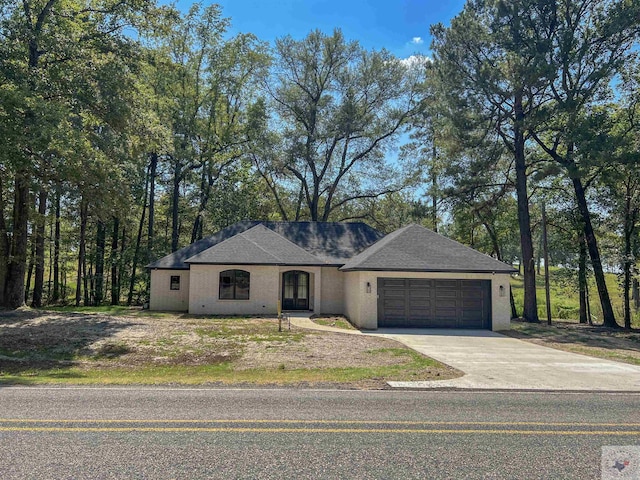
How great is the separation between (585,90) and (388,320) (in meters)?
15.8

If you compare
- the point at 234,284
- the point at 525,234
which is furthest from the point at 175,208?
the point at 525,234

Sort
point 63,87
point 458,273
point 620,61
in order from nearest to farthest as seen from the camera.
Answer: point 63,87, point 458,273, point 620,61

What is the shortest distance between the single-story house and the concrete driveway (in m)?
1.87

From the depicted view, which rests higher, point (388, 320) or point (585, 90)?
point (585, 90)

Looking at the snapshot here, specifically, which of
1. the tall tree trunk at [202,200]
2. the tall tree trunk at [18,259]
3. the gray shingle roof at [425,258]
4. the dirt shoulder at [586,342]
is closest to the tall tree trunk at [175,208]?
the tall tree trunk at [202,200]

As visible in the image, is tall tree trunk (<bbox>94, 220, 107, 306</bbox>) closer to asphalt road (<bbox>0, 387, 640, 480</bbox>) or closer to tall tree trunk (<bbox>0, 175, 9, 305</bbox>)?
tall tree trunk (<bbox>0, 175, 9, 305</bbox>)

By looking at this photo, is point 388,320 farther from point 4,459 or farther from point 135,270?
point 135,270

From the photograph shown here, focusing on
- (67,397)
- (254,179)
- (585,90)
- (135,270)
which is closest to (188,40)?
(254,179)

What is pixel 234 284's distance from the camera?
70.9ft

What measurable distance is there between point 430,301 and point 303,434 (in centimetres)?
1405

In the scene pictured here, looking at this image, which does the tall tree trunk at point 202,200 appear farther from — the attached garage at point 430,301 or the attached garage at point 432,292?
the attached garage at point 430,301

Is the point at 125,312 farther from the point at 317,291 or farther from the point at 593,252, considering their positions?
the point at 593,252

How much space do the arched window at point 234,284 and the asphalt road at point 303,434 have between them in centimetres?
1397

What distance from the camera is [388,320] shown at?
18266mm
